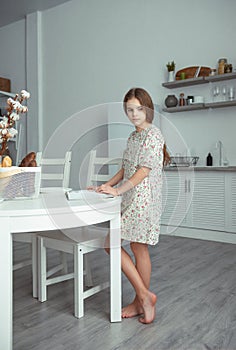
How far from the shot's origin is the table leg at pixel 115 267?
160 centimetres

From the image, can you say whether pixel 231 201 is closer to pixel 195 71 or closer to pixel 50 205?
pixel 195 71

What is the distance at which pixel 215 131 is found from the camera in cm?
387

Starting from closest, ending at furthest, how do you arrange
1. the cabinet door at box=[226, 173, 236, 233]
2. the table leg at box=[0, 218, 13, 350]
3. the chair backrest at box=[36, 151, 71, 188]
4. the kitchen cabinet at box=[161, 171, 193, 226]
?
the table leg at box=[0, 218, 13, 350] → the chair backrest at box=[36, 151, 71, 188] → the cabinet door at box=[226, 173, 236, 233] → the kitchen cabinet at box=[161, 171, 193, 226]

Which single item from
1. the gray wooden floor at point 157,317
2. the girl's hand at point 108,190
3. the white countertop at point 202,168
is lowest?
the gray wooden floor at point 157,317

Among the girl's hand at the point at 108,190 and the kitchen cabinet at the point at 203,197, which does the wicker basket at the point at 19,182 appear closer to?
the girl's hand at the point at 108,190

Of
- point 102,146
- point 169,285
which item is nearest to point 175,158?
point 102,146

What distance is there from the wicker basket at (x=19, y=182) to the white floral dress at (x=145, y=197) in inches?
18.0

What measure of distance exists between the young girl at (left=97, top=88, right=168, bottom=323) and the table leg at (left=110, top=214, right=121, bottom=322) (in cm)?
5

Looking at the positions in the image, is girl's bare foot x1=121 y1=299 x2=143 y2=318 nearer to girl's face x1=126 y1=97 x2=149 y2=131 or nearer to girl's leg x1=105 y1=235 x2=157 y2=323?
girl's leg x1=105 y1=235 x2=157 y2=323

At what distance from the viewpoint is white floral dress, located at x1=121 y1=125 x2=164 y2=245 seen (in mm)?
1630

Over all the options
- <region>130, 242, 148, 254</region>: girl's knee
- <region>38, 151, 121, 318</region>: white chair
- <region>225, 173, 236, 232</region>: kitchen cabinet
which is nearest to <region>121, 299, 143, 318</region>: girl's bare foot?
<region>38, 151, 121, 318</region>: white chair

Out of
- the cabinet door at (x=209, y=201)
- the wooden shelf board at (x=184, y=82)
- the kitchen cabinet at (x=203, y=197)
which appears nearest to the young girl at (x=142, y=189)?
the kitchen cabinet at (x=203, y=197)

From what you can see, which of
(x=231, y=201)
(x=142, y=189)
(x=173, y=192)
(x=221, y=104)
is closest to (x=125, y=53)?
(x=221, y=104)

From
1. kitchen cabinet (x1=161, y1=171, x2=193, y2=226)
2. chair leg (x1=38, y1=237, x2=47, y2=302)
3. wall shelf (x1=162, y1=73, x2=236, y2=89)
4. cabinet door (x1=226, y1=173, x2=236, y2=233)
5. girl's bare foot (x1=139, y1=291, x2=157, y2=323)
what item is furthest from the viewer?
wall shelf (x1=162, y1=73, x2=236, y2=89)
